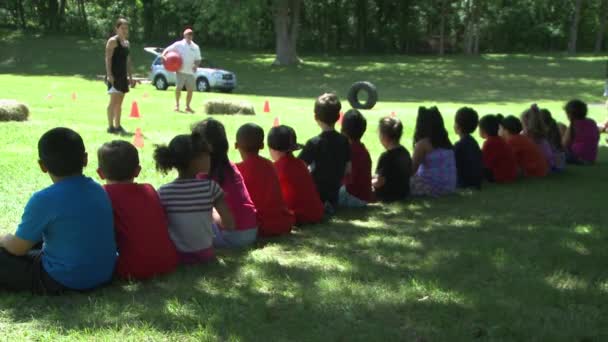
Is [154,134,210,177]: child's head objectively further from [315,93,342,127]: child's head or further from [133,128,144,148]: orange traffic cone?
[133,128,144,148]: orange traffic cone

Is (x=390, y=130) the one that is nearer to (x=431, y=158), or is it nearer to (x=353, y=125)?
(x=353, y=125)

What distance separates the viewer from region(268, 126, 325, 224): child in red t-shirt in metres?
6.01

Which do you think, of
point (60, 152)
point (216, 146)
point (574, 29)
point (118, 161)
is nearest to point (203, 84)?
point (216, 146)

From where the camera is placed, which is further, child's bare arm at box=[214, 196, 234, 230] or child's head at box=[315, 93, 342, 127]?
child's head at box=[315, 93, 342, 127]

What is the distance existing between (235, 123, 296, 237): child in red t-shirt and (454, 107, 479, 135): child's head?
307cm

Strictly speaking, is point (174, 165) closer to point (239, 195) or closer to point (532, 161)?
point (239, 195)

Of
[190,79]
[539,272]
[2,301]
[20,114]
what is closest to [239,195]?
[2,301]

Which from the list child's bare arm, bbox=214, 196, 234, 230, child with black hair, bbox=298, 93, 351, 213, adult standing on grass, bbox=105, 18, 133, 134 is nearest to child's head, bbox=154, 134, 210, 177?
child's bare arm, bbox=214, 196, 234, 230

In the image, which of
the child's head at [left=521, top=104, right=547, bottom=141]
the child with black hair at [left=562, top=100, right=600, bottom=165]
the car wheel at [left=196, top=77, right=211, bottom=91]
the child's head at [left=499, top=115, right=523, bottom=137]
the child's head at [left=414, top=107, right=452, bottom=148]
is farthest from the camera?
the car wheel at [left=196, top=77, right=211, bottom=91]

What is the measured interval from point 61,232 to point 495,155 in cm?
584

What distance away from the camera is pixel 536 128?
356 inches

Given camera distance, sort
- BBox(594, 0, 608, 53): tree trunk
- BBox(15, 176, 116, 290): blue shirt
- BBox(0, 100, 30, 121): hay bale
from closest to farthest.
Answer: BBox(15, 176, 116, 290): blue shirt
BBox(0, 100, 30, 121): hay bale
BBox(594, 0, 608, 53): tree trunk

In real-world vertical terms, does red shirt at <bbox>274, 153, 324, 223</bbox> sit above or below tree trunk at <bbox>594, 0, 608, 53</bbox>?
below

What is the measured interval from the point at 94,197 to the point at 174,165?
0.81m
